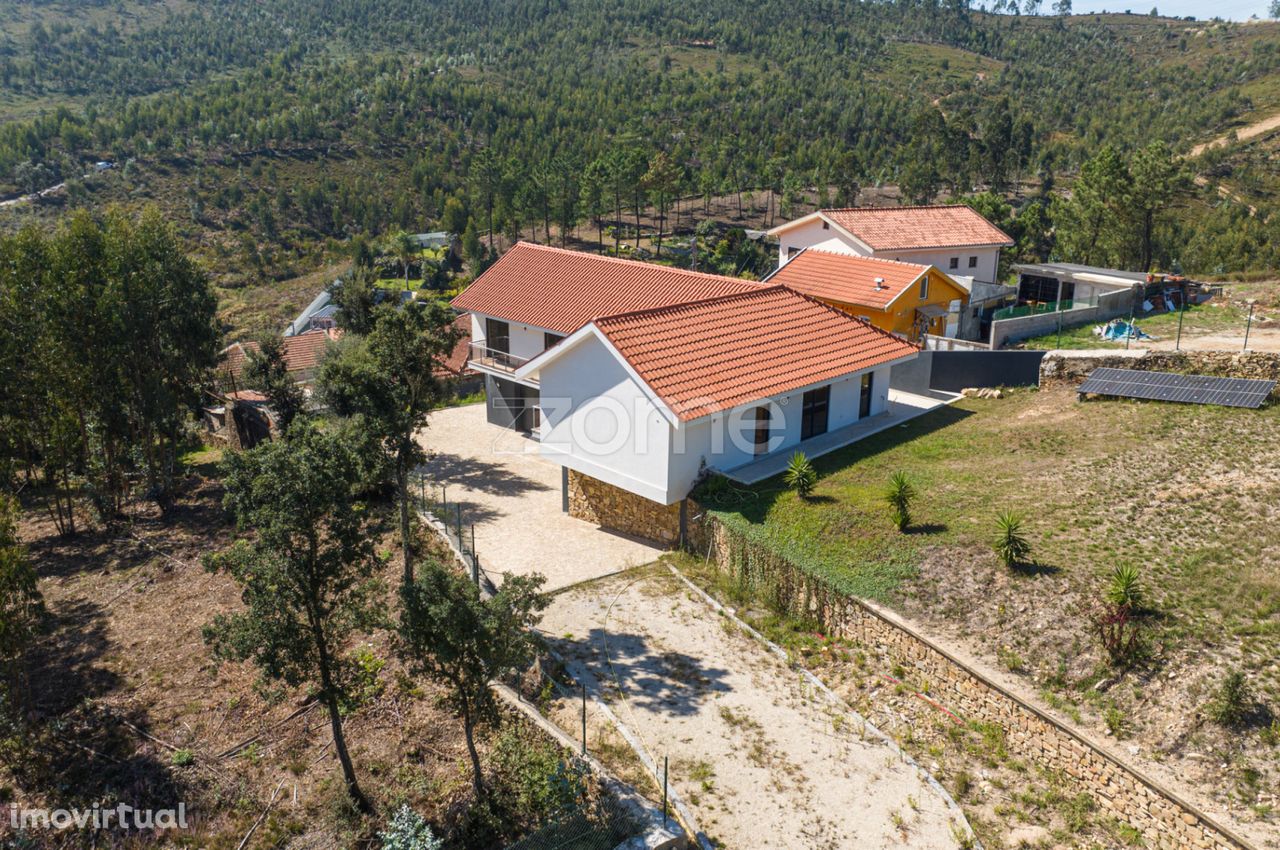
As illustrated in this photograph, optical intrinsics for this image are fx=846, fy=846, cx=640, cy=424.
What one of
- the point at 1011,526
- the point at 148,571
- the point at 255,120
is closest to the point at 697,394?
the point at 1011,526

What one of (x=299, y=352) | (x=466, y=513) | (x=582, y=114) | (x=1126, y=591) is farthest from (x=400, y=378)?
(x=582, y=114)

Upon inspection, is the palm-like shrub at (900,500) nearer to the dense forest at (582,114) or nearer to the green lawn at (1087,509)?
the green lawn at (1087,509)

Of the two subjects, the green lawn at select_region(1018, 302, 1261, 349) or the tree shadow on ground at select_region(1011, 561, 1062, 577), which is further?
the green lawn at select_region(1018, 302, 1261, 349)

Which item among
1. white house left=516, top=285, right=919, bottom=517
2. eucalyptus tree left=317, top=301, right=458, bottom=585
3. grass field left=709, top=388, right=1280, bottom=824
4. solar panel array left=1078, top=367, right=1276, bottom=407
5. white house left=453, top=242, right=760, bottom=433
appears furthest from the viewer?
white house left=453, top=242, right=760, bottom=433

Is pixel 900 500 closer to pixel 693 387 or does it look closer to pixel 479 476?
pixel 693 387

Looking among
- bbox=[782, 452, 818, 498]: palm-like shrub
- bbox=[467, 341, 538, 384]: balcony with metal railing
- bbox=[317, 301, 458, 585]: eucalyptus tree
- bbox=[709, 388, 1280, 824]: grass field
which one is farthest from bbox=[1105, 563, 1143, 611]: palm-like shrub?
bbox=[467, 341, 538, 384]: balcony with metal railing

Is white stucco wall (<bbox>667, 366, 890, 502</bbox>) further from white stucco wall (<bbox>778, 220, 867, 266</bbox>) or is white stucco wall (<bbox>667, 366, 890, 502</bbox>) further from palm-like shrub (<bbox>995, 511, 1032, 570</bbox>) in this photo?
white stucco wall (<bbox>778, 220, 867, 266</bbox>)
